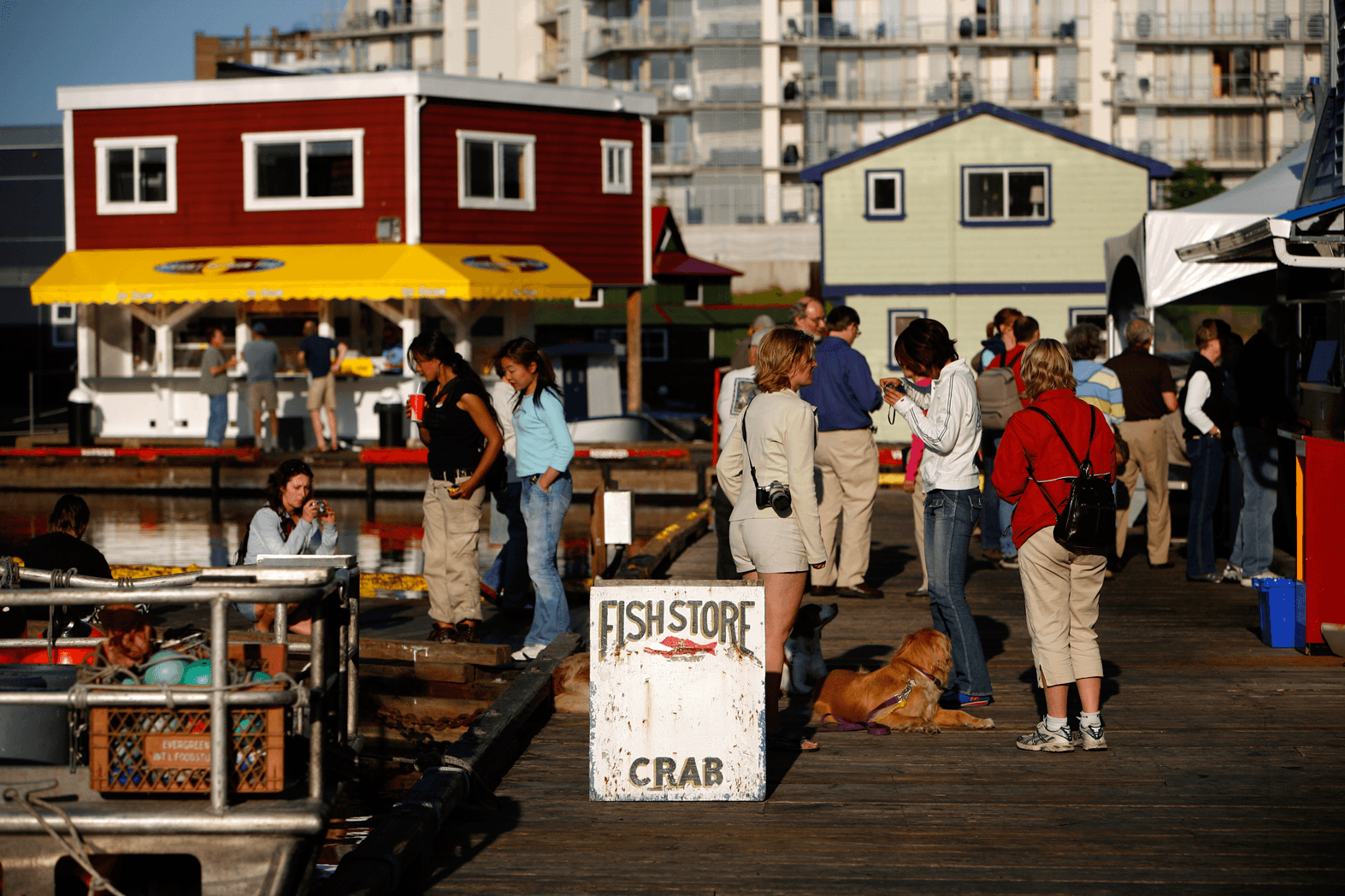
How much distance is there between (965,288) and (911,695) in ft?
82.0

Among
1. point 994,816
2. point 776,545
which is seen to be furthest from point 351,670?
point 994,816

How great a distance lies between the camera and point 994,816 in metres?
5.42

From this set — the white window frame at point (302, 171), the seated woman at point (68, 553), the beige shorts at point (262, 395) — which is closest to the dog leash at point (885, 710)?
the seated woman at point (68, 553)

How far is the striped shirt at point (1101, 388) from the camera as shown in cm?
1091

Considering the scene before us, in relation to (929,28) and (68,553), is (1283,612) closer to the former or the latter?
(68,553)

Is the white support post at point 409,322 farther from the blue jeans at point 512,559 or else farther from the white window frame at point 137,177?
the blue jeans at point 512,559

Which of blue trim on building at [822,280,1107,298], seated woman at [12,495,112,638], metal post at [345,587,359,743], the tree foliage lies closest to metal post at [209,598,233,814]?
metal post at [345,587,359,743]

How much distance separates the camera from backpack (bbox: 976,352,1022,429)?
1015 cm

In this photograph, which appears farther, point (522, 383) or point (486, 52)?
point (486, 52)

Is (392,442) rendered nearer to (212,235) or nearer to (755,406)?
(212,235)

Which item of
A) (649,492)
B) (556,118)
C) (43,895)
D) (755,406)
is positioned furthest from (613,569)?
(556,118)

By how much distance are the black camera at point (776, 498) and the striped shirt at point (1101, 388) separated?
5.42 m

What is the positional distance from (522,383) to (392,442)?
15029mm

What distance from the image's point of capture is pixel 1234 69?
69.5 meters
